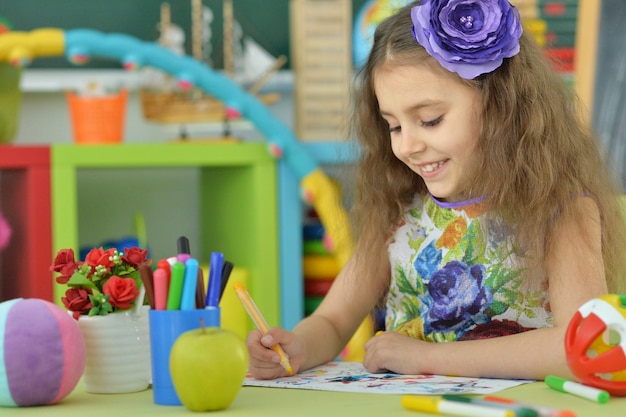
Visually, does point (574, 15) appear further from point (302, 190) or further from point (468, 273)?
point (468, 273)

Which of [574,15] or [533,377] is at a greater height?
[574,15]

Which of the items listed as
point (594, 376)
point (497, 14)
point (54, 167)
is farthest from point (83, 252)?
point (594, 376)

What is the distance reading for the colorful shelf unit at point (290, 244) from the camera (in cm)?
254

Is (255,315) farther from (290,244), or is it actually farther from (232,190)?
(232,190)

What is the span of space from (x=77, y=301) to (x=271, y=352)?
9.5 inches

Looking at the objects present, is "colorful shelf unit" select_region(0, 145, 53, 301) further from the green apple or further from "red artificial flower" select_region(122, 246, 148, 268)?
the green apple

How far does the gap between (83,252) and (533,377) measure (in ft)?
5.54

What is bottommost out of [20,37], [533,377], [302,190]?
[533,377]

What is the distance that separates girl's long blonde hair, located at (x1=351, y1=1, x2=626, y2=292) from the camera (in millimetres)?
1286

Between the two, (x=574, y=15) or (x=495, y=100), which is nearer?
(x=495, y=100)

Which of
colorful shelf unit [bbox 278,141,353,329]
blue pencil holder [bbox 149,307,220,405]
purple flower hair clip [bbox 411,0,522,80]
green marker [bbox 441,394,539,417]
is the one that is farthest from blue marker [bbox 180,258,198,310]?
colorful shelf unit [bbox 278,141,353,329]

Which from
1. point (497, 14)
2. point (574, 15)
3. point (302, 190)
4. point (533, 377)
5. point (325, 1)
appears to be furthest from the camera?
point (574, 15)

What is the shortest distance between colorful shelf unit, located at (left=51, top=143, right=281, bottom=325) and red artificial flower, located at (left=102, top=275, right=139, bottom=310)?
1.30 metres

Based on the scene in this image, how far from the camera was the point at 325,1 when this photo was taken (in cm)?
278
